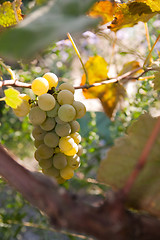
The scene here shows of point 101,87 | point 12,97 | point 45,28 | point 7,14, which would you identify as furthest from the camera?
point 101,87

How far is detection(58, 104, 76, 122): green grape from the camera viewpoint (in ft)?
1.20

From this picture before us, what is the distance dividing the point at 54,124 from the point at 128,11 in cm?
25

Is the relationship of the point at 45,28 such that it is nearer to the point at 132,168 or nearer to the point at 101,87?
the point at 132,168

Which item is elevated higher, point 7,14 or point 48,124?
point 7,14

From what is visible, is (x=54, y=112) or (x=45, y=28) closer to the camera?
(x=45, y=28)

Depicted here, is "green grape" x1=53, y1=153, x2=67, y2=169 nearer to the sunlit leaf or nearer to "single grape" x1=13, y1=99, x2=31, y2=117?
"single grape" x1=13, y1=99, x2=31, y2=117

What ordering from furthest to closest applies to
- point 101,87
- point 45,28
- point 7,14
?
point 101,87 < point 7,14 < point 45,28

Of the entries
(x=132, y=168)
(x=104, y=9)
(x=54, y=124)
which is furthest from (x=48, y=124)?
(x=104, y=9)

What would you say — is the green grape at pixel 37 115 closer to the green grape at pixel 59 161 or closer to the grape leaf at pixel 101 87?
the green grape at pixel 59 161

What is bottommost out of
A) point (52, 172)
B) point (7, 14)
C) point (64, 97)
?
point (52, 172)

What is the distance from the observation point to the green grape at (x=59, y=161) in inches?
15.1

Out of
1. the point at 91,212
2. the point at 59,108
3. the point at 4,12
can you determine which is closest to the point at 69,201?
the point at 91,212

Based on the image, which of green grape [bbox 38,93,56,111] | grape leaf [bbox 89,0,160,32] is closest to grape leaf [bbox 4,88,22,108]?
green grape [bbox 38,93,56,111]

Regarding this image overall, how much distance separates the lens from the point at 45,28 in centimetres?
15
